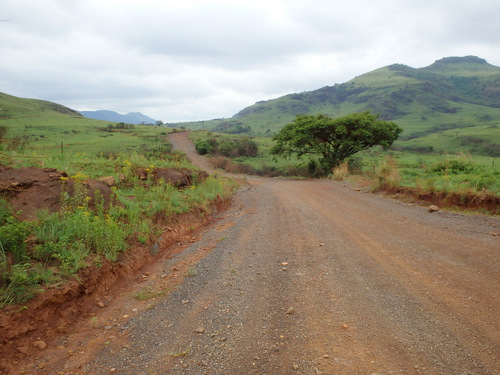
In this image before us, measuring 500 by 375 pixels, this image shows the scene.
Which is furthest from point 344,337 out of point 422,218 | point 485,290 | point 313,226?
point 422,218

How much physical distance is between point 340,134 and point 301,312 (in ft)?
68.3

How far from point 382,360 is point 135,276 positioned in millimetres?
3743

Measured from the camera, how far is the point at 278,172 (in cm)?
3041

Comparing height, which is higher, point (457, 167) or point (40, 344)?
point (457, 167)

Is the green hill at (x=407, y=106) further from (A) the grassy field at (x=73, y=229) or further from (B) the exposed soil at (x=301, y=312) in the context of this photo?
(A) the grassy field at (x=73, y=229)

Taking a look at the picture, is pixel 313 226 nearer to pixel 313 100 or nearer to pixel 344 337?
pixel 344 337

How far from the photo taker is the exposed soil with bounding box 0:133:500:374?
8.75ft

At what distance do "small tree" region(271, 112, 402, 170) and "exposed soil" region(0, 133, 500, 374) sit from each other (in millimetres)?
16669

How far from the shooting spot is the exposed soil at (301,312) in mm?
2668

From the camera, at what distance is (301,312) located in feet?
11.2

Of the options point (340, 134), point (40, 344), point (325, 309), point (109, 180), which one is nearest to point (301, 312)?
point (325, 309)

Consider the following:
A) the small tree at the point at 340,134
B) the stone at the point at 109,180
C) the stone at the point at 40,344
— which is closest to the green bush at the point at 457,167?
the small tree at the point at 340,134

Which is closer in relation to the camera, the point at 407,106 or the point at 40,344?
the point at 40,344

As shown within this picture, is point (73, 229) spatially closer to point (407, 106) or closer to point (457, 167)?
point (457, 167)
